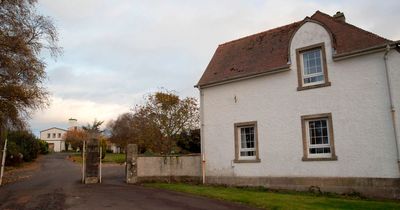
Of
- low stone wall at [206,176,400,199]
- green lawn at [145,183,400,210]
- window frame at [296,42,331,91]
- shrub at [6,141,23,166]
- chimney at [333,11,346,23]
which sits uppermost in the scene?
chimney at [333,11,346,23]

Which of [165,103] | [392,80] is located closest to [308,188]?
[392,80]

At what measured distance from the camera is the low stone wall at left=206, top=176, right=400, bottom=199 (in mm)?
14708

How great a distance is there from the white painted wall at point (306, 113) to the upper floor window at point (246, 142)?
0.92 feet

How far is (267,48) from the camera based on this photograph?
2052cm

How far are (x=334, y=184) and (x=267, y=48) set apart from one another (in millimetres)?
8199

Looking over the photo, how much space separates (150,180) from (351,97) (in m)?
12.0

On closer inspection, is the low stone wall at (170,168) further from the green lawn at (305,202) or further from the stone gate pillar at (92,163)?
the green lawn at (305,202)

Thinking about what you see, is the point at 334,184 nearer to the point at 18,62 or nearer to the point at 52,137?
the point at 18,62

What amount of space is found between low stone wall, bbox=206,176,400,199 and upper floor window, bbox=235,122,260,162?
3.60ft

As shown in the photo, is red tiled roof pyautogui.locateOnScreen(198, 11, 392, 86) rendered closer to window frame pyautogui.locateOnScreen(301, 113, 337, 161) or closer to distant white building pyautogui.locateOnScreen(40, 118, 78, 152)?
window frame pyautogui.locateOnScreen(301, 113, 337, 161)

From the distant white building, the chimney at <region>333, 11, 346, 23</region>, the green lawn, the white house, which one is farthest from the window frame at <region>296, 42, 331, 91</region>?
the distant white building

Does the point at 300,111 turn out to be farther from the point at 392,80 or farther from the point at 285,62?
the point at 392,80

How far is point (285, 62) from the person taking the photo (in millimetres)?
18422

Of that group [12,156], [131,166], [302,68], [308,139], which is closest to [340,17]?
[302,68]
